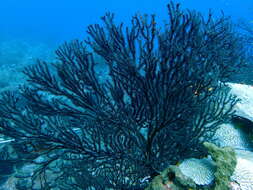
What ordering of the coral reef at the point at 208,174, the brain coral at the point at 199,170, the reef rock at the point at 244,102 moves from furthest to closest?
the reef rock at the point at 244,102 → the brain coral at the point at 199,170 → the coral reef at the point at 208,174

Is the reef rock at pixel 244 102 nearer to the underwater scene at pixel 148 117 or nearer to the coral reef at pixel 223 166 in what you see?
the underwater scene at pixel 148 117

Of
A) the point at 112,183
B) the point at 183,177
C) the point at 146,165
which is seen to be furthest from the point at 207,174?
the point at 112,183

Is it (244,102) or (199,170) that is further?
(244,102)

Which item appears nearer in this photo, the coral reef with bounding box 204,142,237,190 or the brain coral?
the coral reef with bounding box 204,142,237,190

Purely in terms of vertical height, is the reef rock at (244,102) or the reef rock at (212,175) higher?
the reef rock at (244,102)

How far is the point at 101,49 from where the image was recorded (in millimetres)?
3979

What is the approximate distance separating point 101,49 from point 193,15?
162 cm

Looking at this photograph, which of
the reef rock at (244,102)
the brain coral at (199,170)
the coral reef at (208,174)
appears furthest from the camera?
the reef rock at (244,102)

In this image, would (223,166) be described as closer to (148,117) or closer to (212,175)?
(212,175)

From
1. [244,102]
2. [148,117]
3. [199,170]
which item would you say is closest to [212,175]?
[199,170]

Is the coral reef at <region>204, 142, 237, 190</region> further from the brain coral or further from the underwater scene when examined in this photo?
the brain coral

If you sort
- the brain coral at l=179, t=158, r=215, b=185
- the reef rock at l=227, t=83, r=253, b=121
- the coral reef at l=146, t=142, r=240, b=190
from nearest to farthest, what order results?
the coral reef at l=146, t=142, r=240, b=190 → the brain coral at l=179, t=158, r=215, b=185 → the reef rock at l=227, t=83, r=253, b=121

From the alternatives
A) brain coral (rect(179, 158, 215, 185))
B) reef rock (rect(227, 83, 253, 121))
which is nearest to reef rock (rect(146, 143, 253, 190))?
brain coral (rect(179, 158, 215, 185))

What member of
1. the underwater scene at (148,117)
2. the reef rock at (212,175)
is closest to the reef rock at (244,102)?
the underwater scene at (148,117)
